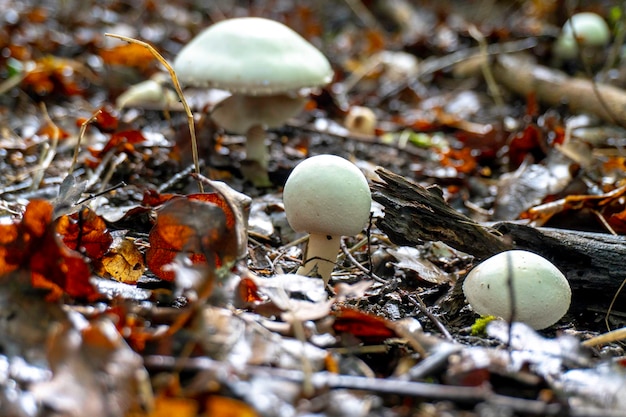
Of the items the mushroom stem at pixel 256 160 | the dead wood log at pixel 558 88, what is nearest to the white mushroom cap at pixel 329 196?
the mushroom stem at pixel 256 160

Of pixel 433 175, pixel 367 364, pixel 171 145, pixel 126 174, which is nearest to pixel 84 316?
pixel 367 364

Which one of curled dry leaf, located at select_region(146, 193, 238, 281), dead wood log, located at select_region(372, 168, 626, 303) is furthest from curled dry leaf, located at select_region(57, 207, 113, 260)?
dead wood log, located at select_region(372, 168, 626, 303)

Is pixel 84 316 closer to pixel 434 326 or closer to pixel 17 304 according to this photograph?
pixel 17 304

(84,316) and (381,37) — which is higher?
(84,316)

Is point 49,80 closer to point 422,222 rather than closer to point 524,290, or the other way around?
point 422,222

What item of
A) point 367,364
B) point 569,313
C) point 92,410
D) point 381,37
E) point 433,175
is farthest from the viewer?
point 381,37

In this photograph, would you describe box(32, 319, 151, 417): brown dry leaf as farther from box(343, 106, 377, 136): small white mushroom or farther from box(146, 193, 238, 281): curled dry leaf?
box(343, 106, 377, 136): small white mushroom

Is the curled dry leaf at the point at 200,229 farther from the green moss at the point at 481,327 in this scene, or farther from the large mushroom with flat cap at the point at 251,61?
the large mushroom with flat cap at the point at 251,61
